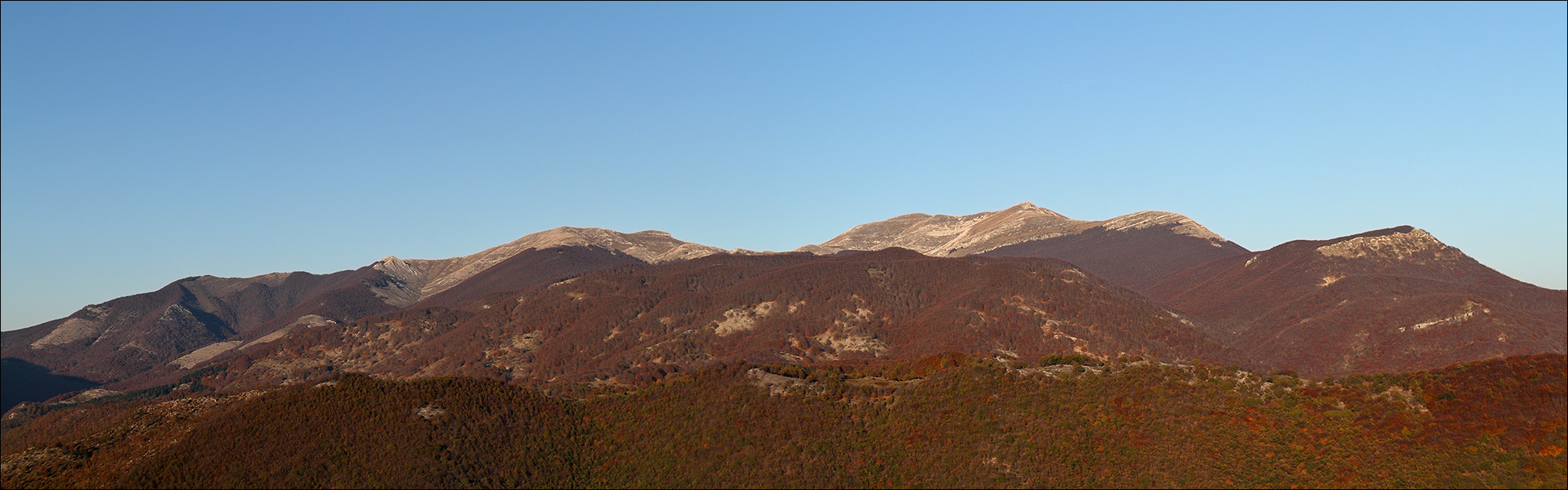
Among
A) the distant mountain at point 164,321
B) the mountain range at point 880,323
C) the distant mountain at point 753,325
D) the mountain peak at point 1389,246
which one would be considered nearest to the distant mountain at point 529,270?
the mountain range at point 880,323

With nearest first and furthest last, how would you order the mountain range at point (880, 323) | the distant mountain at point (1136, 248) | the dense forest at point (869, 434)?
the dense forest at point (869, 434)
the mountain range at point (880, 323)
the distant mountain at point (1136, 248)

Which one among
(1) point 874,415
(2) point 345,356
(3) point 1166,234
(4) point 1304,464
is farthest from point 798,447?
(3) point 1166,234

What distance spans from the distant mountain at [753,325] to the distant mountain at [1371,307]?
313 inches

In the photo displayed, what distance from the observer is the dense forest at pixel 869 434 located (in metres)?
36.3

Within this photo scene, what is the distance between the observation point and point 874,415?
147ft

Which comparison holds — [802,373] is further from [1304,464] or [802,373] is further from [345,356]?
[345,356]

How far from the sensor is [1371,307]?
3361 inches

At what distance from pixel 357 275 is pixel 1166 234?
159443mm

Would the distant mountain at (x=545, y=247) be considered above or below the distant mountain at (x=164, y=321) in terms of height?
above

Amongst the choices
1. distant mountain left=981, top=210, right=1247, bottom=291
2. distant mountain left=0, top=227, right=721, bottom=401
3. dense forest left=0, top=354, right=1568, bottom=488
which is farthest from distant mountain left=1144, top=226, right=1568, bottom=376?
distant mountain left=0, top=227, right=721, bottom=401

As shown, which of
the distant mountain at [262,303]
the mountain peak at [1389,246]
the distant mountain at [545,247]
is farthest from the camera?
the distant mountain at [545,247]

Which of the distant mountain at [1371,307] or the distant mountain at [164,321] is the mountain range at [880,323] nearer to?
the distant mountain at [1371,307]

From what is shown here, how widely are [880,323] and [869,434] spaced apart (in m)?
47.7

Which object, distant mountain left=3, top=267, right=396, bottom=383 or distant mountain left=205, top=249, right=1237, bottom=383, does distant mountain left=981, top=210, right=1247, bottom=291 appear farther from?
distant mountain left=3, top=267, right=396, bottom=383
